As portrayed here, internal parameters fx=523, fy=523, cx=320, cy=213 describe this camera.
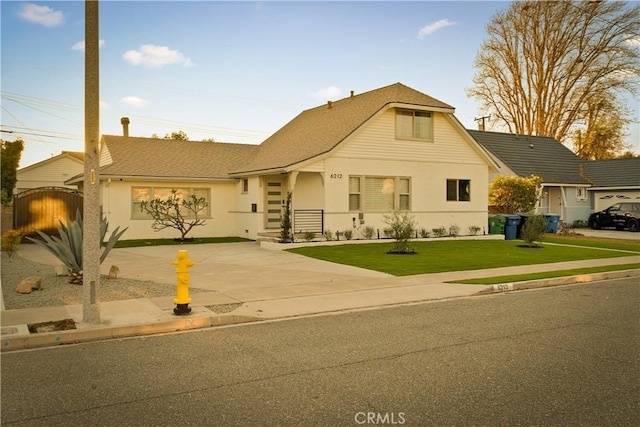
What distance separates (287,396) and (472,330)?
3829 millimetres

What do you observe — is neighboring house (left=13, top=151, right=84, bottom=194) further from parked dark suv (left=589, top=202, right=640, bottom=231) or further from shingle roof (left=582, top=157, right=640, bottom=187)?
shingle roof (left=582, top=157, right=640, bottom=187)

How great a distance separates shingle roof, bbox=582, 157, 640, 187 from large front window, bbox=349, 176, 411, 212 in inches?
776

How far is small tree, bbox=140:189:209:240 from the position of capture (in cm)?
2309

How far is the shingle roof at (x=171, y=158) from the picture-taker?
960 inches

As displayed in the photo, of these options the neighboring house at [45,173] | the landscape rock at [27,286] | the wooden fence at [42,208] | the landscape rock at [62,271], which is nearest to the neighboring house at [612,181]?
the wooden fence at [42,208]

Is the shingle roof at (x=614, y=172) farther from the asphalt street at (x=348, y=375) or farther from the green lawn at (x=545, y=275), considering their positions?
the asphalt street at (x=348, y=375)

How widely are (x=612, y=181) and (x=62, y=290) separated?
35.9 m

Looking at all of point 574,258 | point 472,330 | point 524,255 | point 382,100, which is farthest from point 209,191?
point 472,330

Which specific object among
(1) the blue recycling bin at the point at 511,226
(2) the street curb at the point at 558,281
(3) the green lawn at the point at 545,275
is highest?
(1) the blue recycling bin at the point at 511,226

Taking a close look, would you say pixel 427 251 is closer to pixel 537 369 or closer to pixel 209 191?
pixel 209 191

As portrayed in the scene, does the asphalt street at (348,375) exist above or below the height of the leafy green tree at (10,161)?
below

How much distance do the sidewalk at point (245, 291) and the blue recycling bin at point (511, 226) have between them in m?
8.09

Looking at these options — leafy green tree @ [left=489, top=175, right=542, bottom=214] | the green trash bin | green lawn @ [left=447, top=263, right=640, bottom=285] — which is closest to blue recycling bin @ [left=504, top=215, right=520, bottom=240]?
the green trash bin

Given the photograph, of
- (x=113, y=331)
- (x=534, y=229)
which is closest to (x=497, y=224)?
(x=534, y=229)
